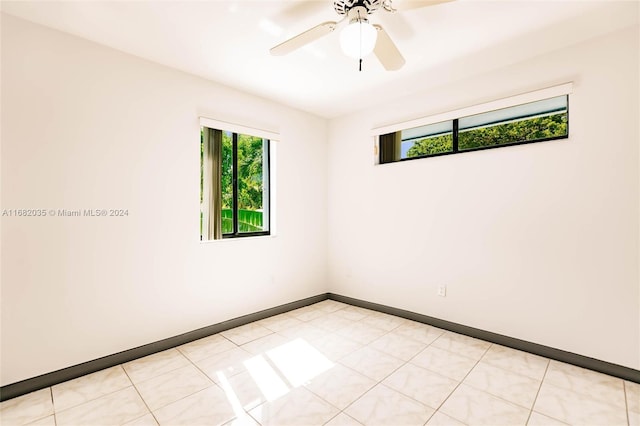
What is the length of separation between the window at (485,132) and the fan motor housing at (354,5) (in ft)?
5.61

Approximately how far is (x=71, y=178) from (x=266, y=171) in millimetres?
1899

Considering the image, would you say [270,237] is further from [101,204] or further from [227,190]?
[101,204]

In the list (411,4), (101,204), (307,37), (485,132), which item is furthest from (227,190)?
(485,132)

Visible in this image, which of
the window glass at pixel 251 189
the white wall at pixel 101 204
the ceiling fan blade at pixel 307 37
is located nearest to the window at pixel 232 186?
the window glass at pixel 251 189

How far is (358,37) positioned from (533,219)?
2.10 meters

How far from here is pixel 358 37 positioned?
165 centimetres

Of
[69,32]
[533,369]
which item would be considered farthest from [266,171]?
[533,369]

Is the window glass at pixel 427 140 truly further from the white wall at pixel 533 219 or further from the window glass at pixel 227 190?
the window glass at pixel 227 190

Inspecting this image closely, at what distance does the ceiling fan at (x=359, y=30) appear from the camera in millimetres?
1634

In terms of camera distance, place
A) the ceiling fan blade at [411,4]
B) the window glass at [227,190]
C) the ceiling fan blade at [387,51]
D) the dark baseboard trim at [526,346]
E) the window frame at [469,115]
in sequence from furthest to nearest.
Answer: the window glass at [227,190], the window frame at [469,115], the dark baseboard trim at [526,346], the ceiling fan blade at [387,51], the ceiling fan blade at [411,4]

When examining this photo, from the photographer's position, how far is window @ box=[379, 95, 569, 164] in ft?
8.53

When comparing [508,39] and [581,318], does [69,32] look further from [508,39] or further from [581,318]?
[581,318]

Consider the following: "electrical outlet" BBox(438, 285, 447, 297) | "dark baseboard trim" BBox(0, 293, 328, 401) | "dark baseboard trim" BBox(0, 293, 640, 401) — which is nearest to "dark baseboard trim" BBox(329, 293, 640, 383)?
"dark baseboard trim" BBox(0, 293, 640, 401)

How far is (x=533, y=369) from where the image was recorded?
7.63ft
